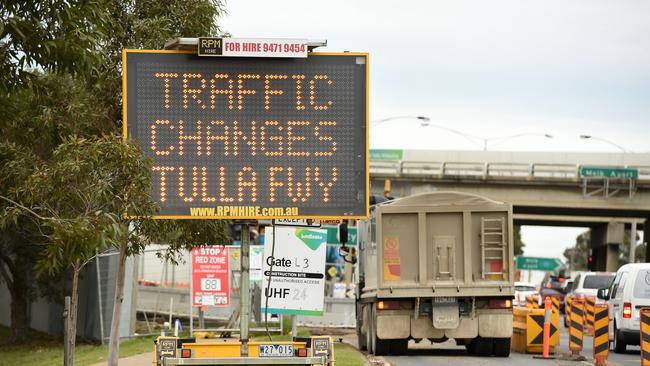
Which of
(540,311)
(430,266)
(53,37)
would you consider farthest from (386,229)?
(53,37)

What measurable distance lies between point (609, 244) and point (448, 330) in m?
69.1

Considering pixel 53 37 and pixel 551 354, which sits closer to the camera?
pixel 53 37

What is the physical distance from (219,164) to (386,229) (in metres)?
10.1

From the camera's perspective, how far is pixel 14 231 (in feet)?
98.0

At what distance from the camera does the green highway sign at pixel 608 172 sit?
61.4m

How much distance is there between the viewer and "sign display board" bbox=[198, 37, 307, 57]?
12766mm

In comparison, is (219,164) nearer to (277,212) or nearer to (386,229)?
(277,212)

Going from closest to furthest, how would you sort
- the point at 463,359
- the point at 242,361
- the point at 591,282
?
the point at 242,361 → the point at 463,359 → the point at 591,282

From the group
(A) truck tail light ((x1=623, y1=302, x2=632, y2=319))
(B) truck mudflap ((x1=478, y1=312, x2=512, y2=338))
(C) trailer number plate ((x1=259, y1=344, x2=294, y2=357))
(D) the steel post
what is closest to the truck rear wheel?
(B) truck mudflap ((x1=478, y1=312, x2=512, y2=338))

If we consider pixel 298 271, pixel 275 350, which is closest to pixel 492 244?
pixel 298 271

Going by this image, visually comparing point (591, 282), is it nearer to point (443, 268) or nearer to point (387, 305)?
point (443, 268)

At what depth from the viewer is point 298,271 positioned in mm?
21266

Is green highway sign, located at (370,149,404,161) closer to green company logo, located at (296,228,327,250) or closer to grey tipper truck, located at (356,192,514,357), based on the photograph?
grey tipper truck, located at (356,192,514,357)

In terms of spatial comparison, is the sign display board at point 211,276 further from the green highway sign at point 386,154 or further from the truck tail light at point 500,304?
the green highway sign at point 386,154
